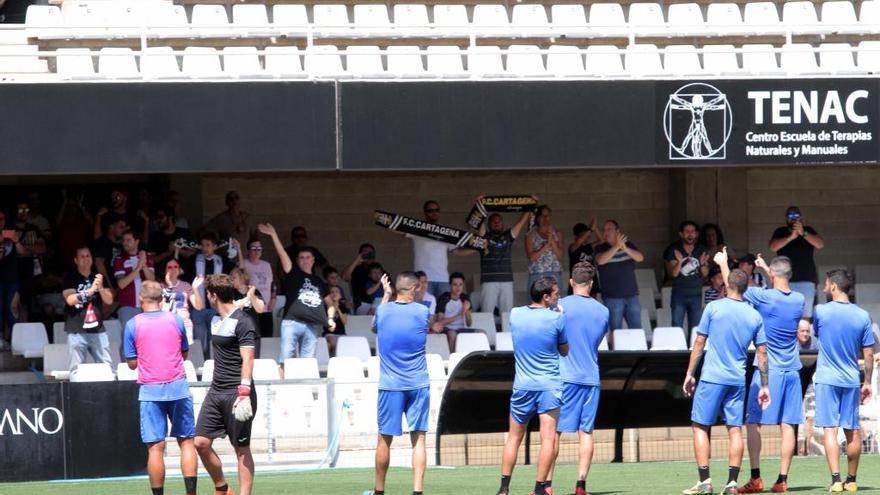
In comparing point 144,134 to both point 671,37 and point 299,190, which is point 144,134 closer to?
point 299,190

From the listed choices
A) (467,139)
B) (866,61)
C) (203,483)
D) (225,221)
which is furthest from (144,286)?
(866,61)

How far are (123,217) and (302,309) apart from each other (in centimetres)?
253

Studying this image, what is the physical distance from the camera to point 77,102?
15656 millimetres

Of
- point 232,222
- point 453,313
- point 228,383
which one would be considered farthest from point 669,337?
point 228,383

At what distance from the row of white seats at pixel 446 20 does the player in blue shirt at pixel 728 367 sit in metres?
6.87

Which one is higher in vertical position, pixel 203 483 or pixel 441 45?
pixel 441 45

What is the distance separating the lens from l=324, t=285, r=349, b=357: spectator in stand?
17406mm

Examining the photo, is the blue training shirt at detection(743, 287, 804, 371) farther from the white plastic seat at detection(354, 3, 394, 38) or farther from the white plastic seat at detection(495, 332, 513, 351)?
the white plastic seat at detection(354, 3, 394, 38)

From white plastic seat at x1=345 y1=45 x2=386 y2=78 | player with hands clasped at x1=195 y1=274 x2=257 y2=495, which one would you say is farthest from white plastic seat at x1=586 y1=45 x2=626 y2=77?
player with hands clasped at x1=195 y1=274 x2=257 y2=495

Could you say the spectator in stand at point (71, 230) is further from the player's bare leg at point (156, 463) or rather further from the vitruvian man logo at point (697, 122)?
the player's bare leg at point (156, 463)

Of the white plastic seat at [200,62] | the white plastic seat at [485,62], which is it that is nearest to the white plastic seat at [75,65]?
the white plastic seat at [200,62]

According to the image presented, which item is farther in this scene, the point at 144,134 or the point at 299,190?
the point at 299,190

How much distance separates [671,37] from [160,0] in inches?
253

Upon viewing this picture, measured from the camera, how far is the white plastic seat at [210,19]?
1766 cm
